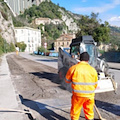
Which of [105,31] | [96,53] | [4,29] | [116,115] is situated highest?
[4,29]

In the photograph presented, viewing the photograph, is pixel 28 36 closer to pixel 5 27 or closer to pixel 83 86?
pixel 5 27

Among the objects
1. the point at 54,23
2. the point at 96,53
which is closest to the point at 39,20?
the point at 54,23

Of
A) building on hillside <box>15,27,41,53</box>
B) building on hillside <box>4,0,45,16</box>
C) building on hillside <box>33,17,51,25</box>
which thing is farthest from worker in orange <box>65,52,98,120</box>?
building on hillside <box>33,17,51,25</box>

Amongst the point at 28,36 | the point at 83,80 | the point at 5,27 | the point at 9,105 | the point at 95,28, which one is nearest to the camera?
the point at 83,80

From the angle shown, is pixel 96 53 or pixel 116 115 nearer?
pixel 116 115

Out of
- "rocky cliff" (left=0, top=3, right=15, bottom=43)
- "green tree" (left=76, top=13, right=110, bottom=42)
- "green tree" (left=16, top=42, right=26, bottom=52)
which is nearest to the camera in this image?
"green tree" (left=76, top=13, right=110, bottom=42)

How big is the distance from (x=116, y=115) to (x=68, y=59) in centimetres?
361

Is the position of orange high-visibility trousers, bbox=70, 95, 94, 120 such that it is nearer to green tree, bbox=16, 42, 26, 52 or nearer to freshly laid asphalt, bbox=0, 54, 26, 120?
freshly laid asphalt, bbox=0, 54, 26, 120

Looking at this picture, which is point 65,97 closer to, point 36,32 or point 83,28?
point 83,28

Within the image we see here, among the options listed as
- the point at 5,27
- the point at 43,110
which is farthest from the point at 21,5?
the point at 43,110

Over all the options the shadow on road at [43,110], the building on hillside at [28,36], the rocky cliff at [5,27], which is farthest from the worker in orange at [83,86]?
the building on hillside at [28,36]

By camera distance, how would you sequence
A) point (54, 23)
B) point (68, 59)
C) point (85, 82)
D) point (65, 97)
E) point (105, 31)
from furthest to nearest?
point (54, 23) → point (105, 31) → point (68, 59) → point (65, 97) → point (85, 82)

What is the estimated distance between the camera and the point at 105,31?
22500 millimetres

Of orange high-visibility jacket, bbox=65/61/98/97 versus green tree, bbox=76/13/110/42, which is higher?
green tree, bbox=76/13/110/42
